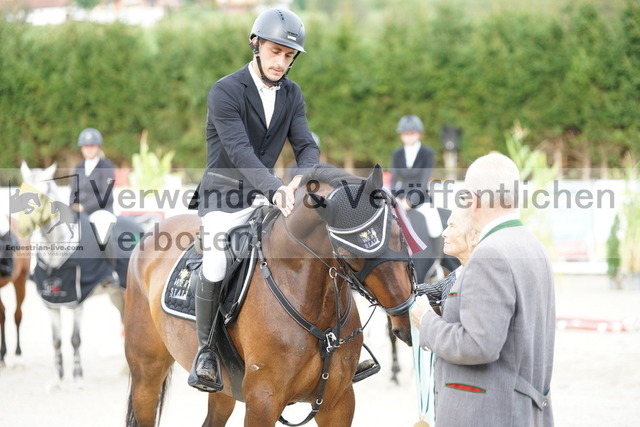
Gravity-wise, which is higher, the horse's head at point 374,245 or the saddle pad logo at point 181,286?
the horse's head at point 374,245

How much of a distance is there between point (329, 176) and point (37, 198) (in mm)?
5167

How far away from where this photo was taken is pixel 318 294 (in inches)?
148

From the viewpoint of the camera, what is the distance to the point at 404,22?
2094cm

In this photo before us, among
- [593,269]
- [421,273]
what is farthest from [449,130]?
[421,273]

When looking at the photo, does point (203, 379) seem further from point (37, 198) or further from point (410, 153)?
point (410, 153)

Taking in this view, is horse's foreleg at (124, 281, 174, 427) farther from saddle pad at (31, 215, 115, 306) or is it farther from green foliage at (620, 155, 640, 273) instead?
green foliage at (620, 155, 640, 273)

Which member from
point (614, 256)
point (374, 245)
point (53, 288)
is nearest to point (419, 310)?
point (374, 245)

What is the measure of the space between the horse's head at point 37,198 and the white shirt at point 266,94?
437 cm

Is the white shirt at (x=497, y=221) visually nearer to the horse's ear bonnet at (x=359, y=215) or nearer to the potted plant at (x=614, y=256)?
the horse's ear bonnet at (x=359, y=215)

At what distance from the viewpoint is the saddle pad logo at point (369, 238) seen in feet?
10.9

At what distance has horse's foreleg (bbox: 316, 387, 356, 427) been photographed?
3.96m

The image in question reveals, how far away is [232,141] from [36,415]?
399cm

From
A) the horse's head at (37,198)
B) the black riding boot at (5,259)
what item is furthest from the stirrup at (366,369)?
the black riding boot at (5,259)

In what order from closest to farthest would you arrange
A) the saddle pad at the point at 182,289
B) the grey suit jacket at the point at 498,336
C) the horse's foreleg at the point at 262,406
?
the grey suit jacket at the point at 498,336 → the horse's foreleg at the point at 262,406 → the saddle pad at the point at 182,289
